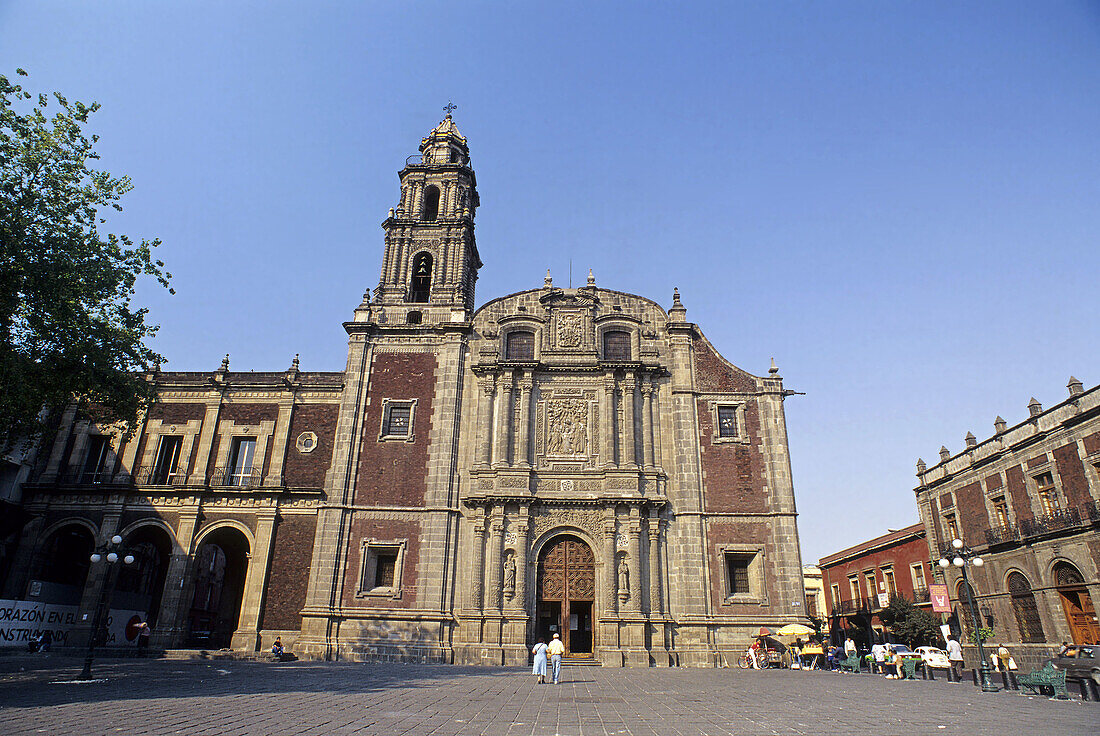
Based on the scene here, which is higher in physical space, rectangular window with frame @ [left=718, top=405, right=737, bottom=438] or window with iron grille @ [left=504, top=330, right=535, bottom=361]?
window with iron grille @ [left=504, top=330, right=535, bottom=361]

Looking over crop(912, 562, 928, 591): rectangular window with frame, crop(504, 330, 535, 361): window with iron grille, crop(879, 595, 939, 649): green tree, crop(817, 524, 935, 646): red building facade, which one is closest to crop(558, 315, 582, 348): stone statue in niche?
crop(504, 330, 535, 361): window with iron grille

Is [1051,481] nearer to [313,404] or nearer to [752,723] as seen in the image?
[752,723]

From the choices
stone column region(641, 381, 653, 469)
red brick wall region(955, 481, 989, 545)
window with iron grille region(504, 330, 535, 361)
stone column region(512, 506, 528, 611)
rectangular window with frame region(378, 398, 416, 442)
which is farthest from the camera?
red brick wall region(955, 481, 989, 545)

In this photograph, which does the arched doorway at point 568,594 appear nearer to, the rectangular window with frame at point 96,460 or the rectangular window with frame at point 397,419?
the rectangular window with frame at point 397,419

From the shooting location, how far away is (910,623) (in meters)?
35.6

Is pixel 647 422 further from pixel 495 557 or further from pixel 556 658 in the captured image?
pixel 556 658

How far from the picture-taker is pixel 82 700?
12117 mm

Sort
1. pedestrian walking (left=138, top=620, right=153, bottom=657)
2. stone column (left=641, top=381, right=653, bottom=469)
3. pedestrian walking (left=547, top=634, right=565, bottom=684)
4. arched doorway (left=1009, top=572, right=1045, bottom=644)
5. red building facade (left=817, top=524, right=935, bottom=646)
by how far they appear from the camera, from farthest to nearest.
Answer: red building facade (left=817, top=524, right=935, bottom=646)
arched doorway (left=1009, top=572, right=1045, bottom=644)
stone column (left=641, top=381, right=653, bottom=469)
pedestrian walking (left=138, top=620, right=153, bottom=657)
pedestrian walking (left=547, top=634, right=565, bottom=684)

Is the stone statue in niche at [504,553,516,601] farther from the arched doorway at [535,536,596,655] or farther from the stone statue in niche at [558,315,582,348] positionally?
the stone statue in niche at [558,315,582,348]

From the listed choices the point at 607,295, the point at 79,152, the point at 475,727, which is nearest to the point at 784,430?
the point at 607,295

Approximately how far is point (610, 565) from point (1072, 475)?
66.8 feet

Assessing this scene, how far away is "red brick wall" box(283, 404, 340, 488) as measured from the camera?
2889 cm

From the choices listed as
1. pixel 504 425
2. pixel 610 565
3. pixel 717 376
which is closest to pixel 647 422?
pixel 717 376

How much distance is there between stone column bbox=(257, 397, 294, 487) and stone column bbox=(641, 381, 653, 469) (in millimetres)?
15728
